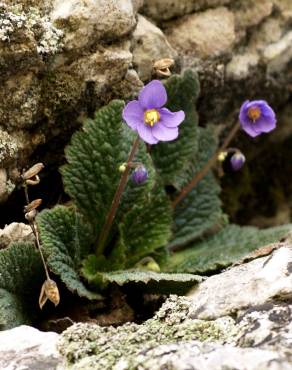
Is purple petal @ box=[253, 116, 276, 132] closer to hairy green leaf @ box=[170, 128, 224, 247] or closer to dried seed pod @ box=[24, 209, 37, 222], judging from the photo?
hairy green leaf @ box=[170, 128, 224, 247]

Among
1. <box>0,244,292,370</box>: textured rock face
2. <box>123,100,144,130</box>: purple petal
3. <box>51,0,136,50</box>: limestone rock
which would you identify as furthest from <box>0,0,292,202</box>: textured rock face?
<box>0,244,292,370</box>: textured rock face

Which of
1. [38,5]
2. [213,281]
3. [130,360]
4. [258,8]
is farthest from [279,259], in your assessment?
[258,8]

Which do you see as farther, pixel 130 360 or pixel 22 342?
pixel 22 342

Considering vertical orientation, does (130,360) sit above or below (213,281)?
below

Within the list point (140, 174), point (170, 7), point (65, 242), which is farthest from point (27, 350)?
point (170, 7)

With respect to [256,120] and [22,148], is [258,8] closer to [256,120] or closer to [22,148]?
[256,120]

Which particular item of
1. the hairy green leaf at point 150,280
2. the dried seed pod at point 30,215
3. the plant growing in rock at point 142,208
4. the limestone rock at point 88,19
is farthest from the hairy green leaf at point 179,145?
the dried seed pod at point 30,215

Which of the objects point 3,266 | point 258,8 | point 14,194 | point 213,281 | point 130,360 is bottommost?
point 130,360
